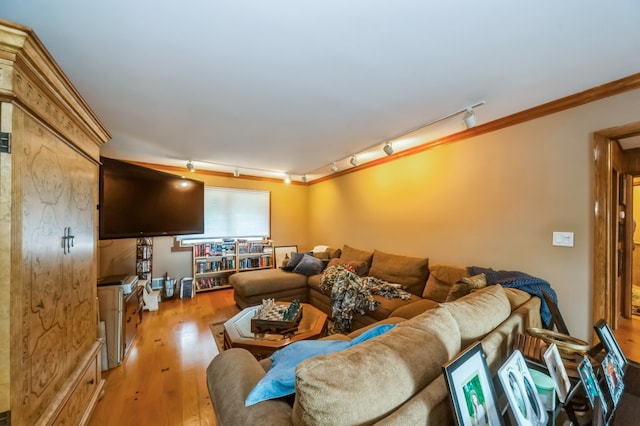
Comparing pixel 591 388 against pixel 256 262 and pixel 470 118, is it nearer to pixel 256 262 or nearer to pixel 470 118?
pixel 470 118

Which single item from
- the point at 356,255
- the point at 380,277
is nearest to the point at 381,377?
the point at 380,277

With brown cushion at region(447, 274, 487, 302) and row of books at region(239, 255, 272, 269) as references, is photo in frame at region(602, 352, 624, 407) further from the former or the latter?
row of books at region(239, 255, 272, 269)

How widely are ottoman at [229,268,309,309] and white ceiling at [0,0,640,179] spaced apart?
6.96 ft

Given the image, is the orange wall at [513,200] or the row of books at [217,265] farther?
the row of books at [217,265]

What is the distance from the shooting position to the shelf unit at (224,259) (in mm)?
4410

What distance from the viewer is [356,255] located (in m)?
3.81

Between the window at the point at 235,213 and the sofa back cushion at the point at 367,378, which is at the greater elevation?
the window at the point at 235,213

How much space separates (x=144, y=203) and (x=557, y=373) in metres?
3.60

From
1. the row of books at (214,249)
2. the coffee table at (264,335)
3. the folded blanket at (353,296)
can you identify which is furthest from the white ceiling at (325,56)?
the row of books at (214,249)

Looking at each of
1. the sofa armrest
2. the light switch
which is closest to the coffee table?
the sofa armrest

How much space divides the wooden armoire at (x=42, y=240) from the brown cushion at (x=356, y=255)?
9.97ft

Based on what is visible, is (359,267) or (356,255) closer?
(359,267)

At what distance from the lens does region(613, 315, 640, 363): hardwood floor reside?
2.26m

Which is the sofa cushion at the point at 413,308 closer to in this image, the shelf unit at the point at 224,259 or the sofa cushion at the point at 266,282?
the sofa cushion at the point at 266,282
